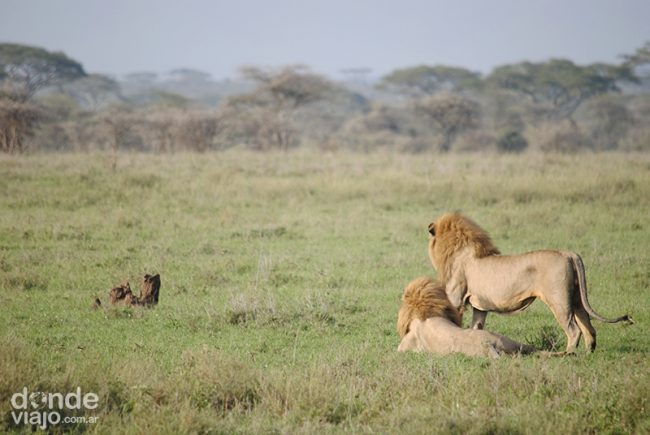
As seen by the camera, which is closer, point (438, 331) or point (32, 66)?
point (438, 331)

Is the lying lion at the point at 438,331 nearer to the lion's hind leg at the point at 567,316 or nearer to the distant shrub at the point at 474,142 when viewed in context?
the lion's hind leg at the point at 567,316

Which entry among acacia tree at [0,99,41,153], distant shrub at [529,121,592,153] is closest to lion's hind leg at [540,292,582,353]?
acacia tree at [0,99,41,153]

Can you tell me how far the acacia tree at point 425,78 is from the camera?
55062 mm

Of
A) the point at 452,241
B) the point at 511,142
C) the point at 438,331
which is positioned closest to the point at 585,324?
the point at 438,331

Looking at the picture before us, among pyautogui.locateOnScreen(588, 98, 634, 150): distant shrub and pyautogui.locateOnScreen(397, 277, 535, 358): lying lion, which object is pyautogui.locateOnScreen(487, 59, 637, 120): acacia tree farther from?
pyautogui.locateOnScreen(397, 277, 535, 358): lying lion

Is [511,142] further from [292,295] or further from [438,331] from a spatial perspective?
[438,331]

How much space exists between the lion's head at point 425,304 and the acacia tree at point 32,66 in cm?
4277

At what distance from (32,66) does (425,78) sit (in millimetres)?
27454

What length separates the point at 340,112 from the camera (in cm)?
5975

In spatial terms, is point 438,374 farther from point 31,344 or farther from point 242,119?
point 242,119

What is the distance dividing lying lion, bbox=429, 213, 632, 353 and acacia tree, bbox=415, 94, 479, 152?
1206 inches

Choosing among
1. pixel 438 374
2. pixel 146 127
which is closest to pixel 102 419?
pixel 438 374

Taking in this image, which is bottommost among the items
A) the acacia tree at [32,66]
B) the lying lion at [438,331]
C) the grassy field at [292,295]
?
the grassy field at [292,295]

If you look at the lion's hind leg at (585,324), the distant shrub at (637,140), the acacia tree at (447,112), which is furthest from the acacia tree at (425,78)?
the lion's hind leg at (585,324)
